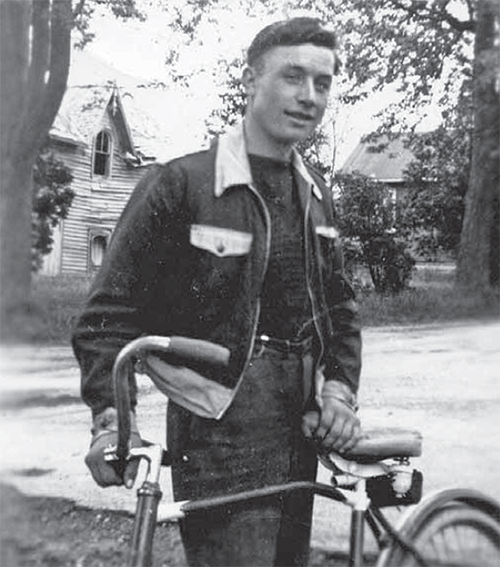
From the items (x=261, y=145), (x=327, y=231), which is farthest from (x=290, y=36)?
(x=327, y=231)

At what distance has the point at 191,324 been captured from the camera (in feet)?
8.04

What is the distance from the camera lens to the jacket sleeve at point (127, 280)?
231 cm

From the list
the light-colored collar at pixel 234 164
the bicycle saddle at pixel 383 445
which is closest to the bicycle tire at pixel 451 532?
the bicycle saddle at pixel 383 445

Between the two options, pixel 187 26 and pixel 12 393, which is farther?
pixel 187 26

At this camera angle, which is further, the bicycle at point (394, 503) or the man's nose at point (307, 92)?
the man's nose at point (307, 92)

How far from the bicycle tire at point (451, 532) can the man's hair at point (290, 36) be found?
120cm

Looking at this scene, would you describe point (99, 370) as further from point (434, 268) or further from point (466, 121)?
point (466, 121)

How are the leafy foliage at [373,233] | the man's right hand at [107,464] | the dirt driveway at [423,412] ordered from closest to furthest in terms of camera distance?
the man's right hand at [107,464] → the dirt driveway at [423,412] → the leafy foliage at [373,233]

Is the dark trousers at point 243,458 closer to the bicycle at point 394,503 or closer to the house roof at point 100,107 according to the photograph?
the bicycle at point 394,503

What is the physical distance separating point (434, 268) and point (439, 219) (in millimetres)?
164

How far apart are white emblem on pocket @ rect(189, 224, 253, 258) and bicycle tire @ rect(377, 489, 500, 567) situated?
0.80 meters

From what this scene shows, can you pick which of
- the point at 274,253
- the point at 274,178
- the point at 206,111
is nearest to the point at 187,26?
the point at 206,111

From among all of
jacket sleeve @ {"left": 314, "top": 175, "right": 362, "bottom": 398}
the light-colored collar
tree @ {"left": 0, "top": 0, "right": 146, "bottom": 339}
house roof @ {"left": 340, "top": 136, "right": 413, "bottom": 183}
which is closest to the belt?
jacket sleeve @ {"left": 314, "top": 175, "right": 362, "bottom": 398}

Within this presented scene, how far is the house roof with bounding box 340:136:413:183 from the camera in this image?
322 cm
